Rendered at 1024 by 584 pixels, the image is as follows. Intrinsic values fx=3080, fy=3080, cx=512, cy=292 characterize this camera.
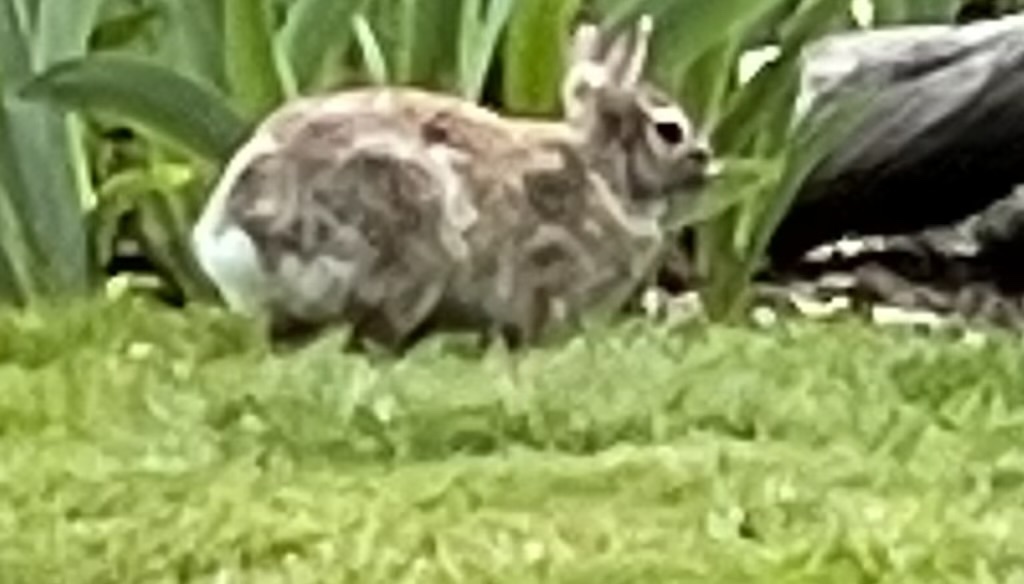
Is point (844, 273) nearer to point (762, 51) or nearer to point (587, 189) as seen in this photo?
point (762, 51)

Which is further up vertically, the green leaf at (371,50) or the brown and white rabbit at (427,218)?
the brown and white rabbit at (427,218)

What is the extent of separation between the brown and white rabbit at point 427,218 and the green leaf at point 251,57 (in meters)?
0.16

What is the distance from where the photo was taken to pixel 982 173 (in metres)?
1.92

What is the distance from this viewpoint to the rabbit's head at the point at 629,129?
59.1 inches

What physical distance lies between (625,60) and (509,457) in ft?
1.30

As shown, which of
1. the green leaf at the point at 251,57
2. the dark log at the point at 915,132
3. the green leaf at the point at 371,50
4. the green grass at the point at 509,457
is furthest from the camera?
Result: the dark log at the point at 915,132

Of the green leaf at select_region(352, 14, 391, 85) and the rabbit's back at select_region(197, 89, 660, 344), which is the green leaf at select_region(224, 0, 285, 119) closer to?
the green leaf at select_region(352, 14, 391, 85)

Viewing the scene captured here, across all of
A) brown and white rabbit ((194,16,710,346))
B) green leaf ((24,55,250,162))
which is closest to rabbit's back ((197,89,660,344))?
brown and white rabbit ((194,16,710,346))

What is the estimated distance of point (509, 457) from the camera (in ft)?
3.82

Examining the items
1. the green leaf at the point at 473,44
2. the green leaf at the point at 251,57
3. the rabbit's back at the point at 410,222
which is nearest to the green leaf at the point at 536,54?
the green leaf at the point at 473,44

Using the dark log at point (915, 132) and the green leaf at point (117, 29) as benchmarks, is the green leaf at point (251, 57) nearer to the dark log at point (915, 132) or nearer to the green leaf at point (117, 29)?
the green leaf at point (117, 29)

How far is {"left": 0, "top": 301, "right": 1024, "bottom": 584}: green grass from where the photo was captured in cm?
99

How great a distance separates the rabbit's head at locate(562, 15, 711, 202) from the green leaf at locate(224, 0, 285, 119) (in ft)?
0.74

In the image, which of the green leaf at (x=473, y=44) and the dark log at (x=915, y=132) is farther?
the dark log at (x=915, y=132)
